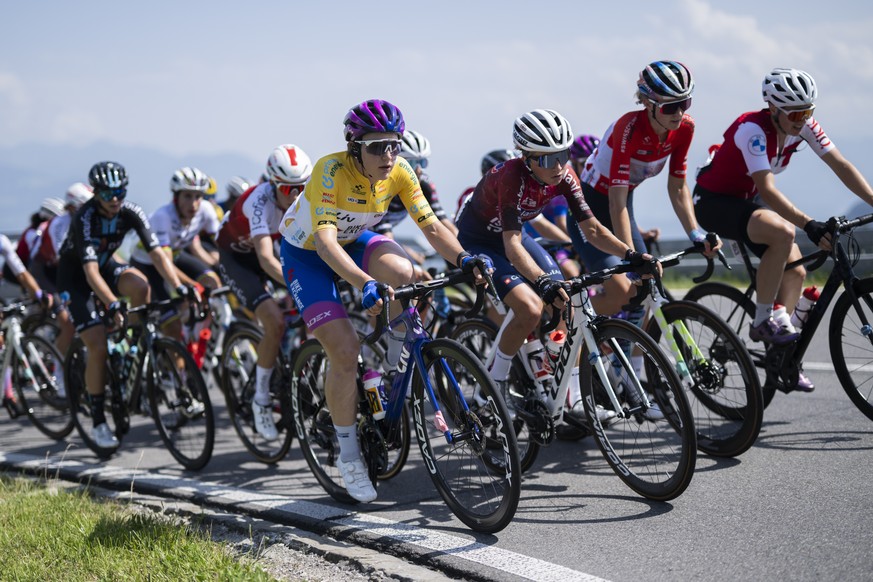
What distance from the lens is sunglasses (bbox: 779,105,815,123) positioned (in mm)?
6117

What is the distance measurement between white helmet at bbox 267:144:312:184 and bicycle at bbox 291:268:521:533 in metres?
1.84

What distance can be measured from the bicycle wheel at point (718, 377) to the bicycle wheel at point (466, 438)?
1422 millimetres

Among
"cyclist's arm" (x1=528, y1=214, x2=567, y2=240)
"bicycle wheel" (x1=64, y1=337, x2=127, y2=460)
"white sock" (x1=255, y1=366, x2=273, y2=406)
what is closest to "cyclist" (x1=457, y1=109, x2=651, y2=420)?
"white sock" (x1=255, y1=366, x2=273, y2=406)

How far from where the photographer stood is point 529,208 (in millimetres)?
5969

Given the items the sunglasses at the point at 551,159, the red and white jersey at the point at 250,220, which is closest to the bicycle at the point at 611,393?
the sunglasses at the point at 551,159

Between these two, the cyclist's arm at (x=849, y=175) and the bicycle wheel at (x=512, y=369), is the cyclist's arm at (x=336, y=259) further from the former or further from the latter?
the cyclist's arm at (x=849, y=175)

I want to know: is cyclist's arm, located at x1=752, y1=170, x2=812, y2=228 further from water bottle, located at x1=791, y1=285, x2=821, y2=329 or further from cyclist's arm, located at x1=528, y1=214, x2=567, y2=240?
cyclist's arm, located at x1=528, y1=214, x2=567, y2=240

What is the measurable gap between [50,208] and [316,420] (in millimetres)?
8893

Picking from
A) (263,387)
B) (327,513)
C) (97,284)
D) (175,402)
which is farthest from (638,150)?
(97,284)

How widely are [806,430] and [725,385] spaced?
2.70 feet

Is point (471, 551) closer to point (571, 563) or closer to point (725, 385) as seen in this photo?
point (571, 563)

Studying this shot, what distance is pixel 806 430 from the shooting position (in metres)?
6.16

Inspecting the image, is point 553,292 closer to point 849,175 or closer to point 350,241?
point 350,241

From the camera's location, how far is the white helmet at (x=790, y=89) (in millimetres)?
6027
